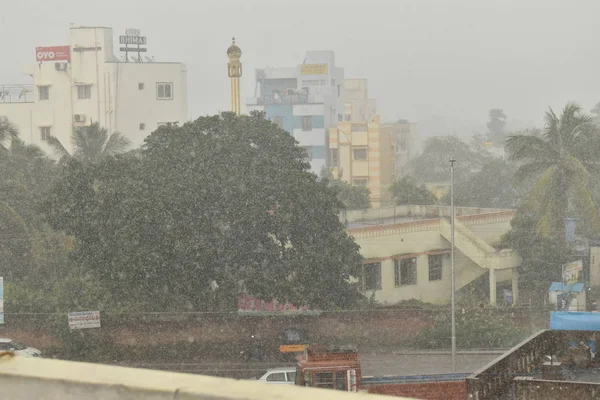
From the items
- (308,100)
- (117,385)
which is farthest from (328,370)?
(308,100)

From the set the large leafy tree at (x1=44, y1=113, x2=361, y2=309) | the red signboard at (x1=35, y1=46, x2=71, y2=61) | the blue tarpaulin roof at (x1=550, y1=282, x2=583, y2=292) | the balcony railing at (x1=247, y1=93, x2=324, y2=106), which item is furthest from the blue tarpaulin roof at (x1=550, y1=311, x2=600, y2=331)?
the balcony railing at (x1=247, y1=93, x2=324, y2=106)

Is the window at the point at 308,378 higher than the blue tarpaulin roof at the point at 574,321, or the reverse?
the blue tarpaulin roof at the point at 574,321

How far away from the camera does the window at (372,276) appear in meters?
19.2

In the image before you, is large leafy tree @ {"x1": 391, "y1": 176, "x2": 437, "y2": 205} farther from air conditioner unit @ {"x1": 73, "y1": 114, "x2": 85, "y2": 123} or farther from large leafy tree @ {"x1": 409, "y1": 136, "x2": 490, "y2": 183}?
large leafy tree @ {"x1": 409, "y1": 136, "x2": 490, "y2": 183}

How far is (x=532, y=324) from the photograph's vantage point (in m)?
15.7

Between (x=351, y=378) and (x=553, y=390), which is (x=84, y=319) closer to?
(x=351, y=378)

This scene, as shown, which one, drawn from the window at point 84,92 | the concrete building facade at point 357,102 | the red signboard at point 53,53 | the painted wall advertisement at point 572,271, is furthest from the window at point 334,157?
the concrete building facade at point 357,102

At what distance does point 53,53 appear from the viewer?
38469 mm

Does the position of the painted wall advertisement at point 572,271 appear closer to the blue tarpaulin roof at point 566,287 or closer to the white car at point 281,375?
the blue tarpaulin roof at point 566,287

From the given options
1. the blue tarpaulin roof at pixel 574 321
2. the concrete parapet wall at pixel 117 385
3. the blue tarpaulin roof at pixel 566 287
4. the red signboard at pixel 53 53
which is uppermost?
the red signboard at pixel 53 53

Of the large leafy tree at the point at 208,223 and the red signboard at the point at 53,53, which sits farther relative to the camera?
the red signboard at the point at 53,53

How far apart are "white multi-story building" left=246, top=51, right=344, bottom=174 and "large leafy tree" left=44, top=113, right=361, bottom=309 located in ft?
81.6

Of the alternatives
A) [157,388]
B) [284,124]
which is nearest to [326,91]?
[284,124]

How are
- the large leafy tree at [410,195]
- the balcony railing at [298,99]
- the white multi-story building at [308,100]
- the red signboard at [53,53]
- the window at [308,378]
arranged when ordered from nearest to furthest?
the window at [308,378] < the large leafy tree at [410,195] < the red signboard at [53,53] < the white multi-story building at [308,100] < the balcony railing at [298,99]
